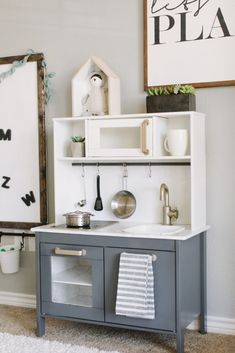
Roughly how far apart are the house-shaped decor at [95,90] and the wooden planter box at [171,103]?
0.27 metres

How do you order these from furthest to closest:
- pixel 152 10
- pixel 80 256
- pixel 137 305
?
1. pixel 152 10
2. pixel 80 256
3. pixel 137 305

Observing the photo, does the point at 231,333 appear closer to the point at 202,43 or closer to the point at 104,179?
the point at 104,179

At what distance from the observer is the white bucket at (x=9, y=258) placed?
3.86 meters

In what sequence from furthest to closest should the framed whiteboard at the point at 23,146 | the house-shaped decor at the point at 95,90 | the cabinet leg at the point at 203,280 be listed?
the framed whiteboard at the point at 23,146 → the house-shaped decor at the point at 95,90 → the cabinet leg at the point at 203,280

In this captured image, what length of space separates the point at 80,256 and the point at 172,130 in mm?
922

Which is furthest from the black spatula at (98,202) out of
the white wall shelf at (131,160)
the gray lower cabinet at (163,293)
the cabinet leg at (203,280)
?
the cabinet leg at (203,280)

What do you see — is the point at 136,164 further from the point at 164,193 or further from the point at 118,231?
the point at 118,231

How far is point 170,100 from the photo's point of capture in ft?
10.4

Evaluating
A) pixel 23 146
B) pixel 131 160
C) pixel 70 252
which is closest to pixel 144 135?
pixel 131 160

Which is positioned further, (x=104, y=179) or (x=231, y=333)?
(x=104, y=179)

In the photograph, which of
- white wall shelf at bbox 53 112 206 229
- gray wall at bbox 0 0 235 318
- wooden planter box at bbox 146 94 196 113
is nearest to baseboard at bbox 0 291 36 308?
gray wall at bbox 0 0 235 318

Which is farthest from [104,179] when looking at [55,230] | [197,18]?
[197,18]

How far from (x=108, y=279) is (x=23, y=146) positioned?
4.17 ft

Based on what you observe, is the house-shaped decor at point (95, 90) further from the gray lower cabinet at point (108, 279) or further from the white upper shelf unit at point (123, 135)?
the gray lower cabinet at point (108, 279)
